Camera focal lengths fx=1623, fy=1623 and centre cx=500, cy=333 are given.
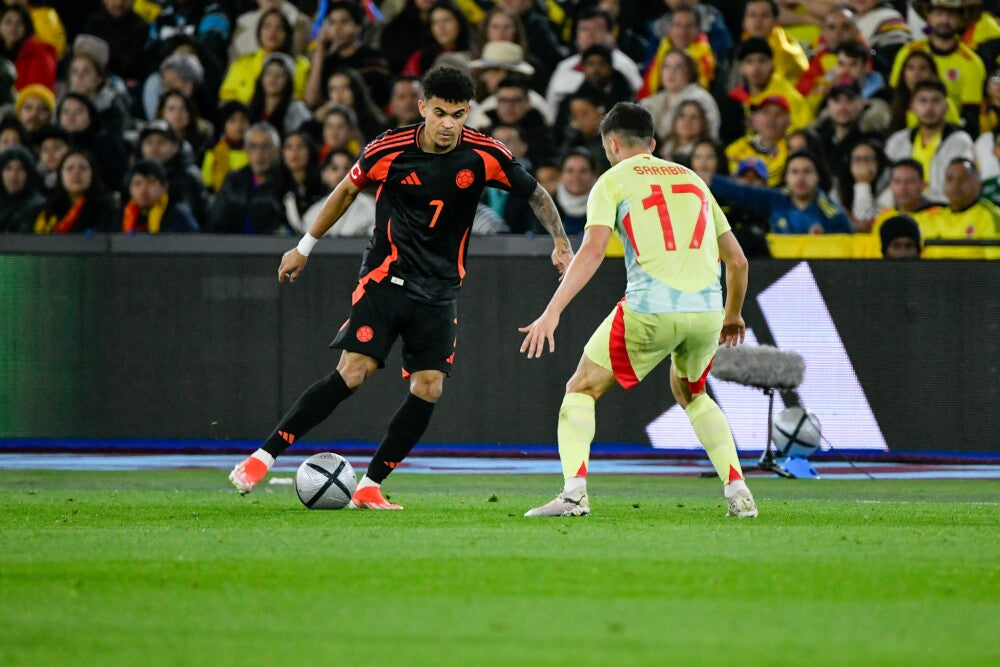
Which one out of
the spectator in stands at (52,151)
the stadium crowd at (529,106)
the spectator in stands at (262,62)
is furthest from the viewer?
the spectator in stands at (262,62)

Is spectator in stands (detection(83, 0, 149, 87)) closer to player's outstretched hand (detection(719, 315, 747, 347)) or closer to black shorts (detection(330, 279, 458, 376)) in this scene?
black shorts (detection(330, 279, 458, 376))

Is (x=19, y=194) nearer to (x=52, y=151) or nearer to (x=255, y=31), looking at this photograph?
(x=52, y=151)

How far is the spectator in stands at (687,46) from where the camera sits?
1752 centimetres

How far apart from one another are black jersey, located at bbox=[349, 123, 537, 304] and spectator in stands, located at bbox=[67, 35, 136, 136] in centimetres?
994

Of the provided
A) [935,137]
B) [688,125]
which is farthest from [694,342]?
[935,137]

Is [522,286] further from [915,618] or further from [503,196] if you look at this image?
[915,618]

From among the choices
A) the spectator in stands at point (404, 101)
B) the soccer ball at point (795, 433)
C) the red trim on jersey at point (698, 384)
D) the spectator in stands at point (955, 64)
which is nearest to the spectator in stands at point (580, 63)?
the spectator in stands at point (404, 101)

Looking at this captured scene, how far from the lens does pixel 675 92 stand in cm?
1702

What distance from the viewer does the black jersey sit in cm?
936

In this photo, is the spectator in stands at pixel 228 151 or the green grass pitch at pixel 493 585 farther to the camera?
the spectator in stands at pixel 228 151

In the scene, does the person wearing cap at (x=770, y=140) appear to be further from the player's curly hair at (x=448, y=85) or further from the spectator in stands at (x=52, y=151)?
the player's curly hair at (x=448, y=85)

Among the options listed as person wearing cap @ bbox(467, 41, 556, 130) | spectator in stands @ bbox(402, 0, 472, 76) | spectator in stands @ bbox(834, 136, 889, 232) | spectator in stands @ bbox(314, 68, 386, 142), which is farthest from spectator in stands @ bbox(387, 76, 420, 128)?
spectator in stands @ bbox(834, 136, 889, 232)

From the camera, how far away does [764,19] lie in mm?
17578

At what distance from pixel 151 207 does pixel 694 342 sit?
9.26 metres
